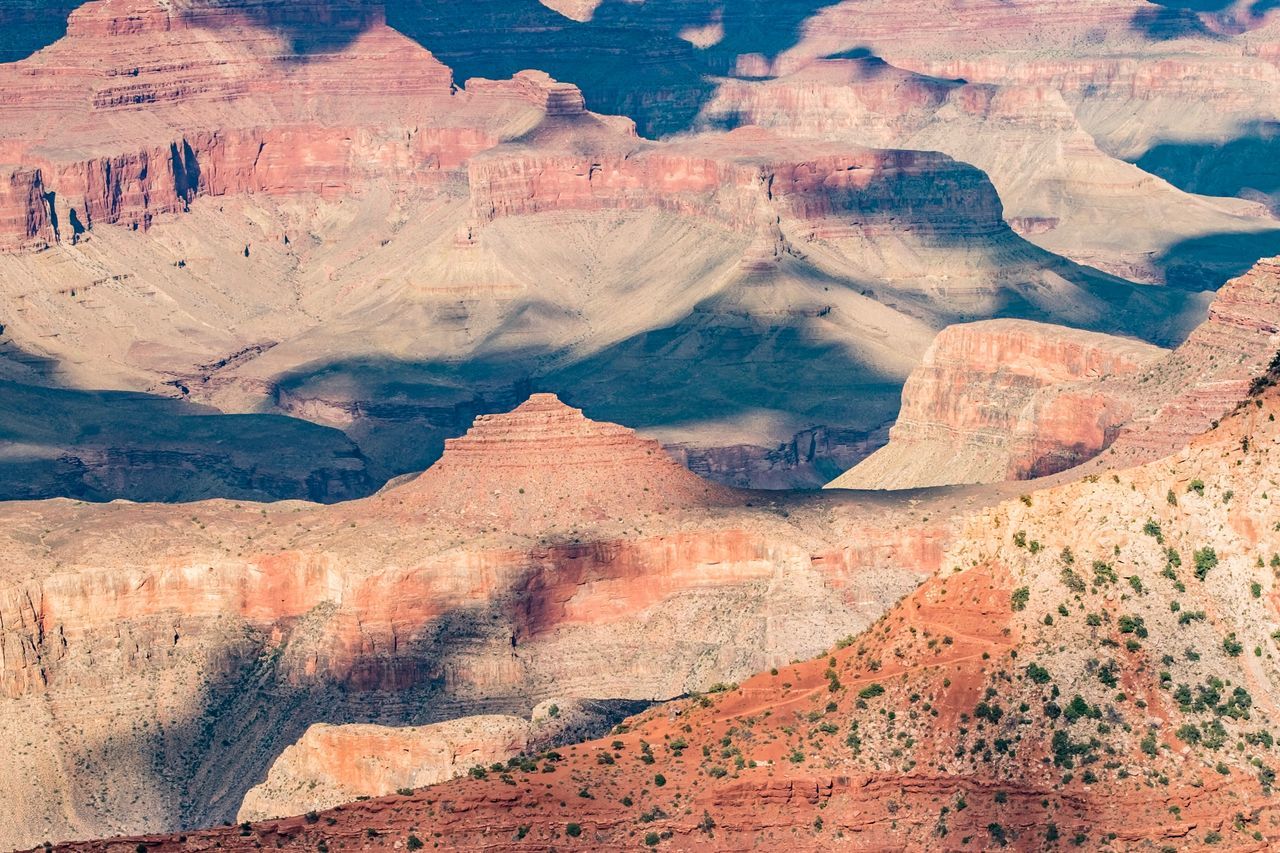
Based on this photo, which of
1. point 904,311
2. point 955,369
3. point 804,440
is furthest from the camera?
point 904,311

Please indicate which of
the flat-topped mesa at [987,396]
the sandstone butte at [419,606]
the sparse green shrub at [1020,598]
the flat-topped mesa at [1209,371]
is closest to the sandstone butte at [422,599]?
the sandstone butte at [419,606]

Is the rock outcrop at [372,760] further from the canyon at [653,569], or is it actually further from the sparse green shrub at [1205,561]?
the sparse green shrub at [1205,561]

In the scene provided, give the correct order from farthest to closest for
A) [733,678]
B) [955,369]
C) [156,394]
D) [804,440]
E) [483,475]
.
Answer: [156,394] < [804,440] < [955,369] < [483,475] < [733,678]

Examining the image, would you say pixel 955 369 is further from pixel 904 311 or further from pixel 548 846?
pixel 548 846

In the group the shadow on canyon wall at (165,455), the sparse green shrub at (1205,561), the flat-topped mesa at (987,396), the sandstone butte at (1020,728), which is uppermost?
the sparse green shrub at (1205,561)

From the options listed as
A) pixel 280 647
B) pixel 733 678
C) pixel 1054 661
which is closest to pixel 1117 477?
Result: pixel 1054 661

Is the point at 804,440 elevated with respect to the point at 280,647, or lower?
lower
